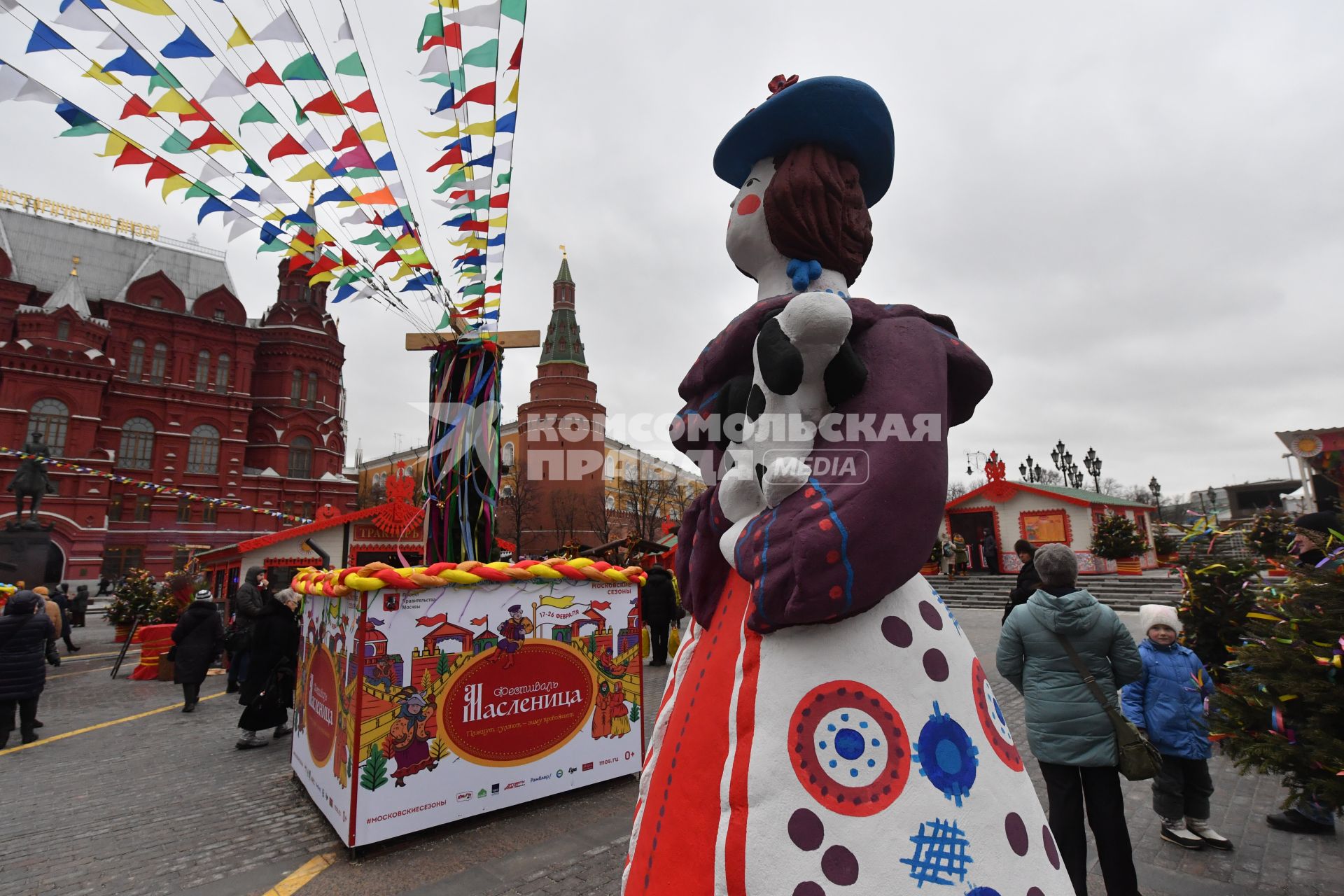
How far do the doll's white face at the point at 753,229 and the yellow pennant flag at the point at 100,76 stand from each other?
290 cm

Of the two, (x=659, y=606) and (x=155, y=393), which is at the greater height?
(x=155, y=393)

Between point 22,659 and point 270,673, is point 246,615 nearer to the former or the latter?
point 270,673

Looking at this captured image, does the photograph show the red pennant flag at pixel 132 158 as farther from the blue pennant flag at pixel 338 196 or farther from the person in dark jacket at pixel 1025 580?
the person in dark jacket at pixel 1025 580

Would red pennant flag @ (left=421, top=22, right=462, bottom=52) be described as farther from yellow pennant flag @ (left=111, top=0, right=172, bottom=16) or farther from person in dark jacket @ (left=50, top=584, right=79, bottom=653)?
person in dark jacket @ (left=50, top=584, right=79, bottom=653)

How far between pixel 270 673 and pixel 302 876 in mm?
3627

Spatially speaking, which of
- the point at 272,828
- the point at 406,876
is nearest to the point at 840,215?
the point at 406,876

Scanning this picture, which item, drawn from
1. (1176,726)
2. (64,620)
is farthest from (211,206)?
(64,620)

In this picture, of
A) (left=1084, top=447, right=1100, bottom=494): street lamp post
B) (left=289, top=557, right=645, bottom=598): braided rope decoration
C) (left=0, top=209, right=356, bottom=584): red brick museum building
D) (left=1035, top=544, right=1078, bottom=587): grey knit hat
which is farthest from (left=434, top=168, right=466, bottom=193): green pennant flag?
(left=1084, top=447, right=1100, bottom=494): street lamp post

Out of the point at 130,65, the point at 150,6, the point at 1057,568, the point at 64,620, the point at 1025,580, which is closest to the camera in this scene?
the point at 150,6

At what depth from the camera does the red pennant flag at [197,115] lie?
3.14m

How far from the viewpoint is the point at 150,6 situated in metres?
2.48

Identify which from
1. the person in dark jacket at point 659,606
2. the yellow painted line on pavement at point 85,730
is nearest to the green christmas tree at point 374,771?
the yellow painted line on pavement at point 85,730

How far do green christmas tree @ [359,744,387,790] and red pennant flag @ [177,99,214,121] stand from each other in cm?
338

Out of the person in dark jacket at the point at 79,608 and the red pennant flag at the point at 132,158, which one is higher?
the red pennant flag at the point at 132,158
